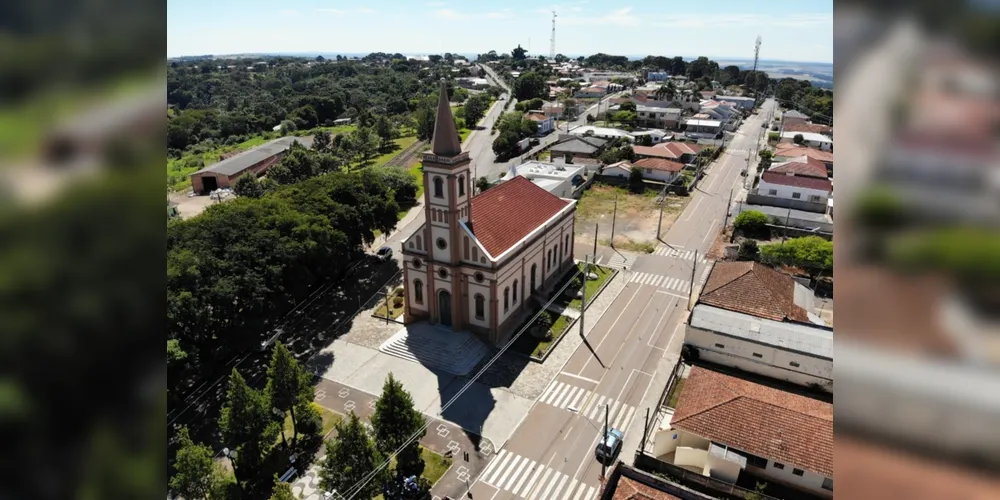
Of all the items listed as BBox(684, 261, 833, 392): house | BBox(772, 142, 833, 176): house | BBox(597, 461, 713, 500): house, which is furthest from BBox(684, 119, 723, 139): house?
BBox(597, 461, 713, 500): house

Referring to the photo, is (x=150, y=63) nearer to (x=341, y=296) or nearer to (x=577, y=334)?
(x=577, y=334)

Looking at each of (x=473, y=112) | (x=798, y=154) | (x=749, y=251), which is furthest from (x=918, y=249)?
(x=473, y=112)

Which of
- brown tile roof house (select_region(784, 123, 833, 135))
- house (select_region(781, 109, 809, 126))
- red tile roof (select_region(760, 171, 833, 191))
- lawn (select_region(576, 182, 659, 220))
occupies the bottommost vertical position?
lawn (select_region(576, 182, 659, 220))

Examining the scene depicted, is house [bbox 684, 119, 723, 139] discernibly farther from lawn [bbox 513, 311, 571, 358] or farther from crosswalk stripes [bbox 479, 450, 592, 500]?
crosswalk stripes [bbox 479, 450, 592, 500]

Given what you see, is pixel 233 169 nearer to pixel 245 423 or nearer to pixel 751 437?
pixel 245 423

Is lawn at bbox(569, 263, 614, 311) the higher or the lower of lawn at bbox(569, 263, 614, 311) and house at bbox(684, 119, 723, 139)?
the lower

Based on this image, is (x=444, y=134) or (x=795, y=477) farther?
(x=444, y=134)
